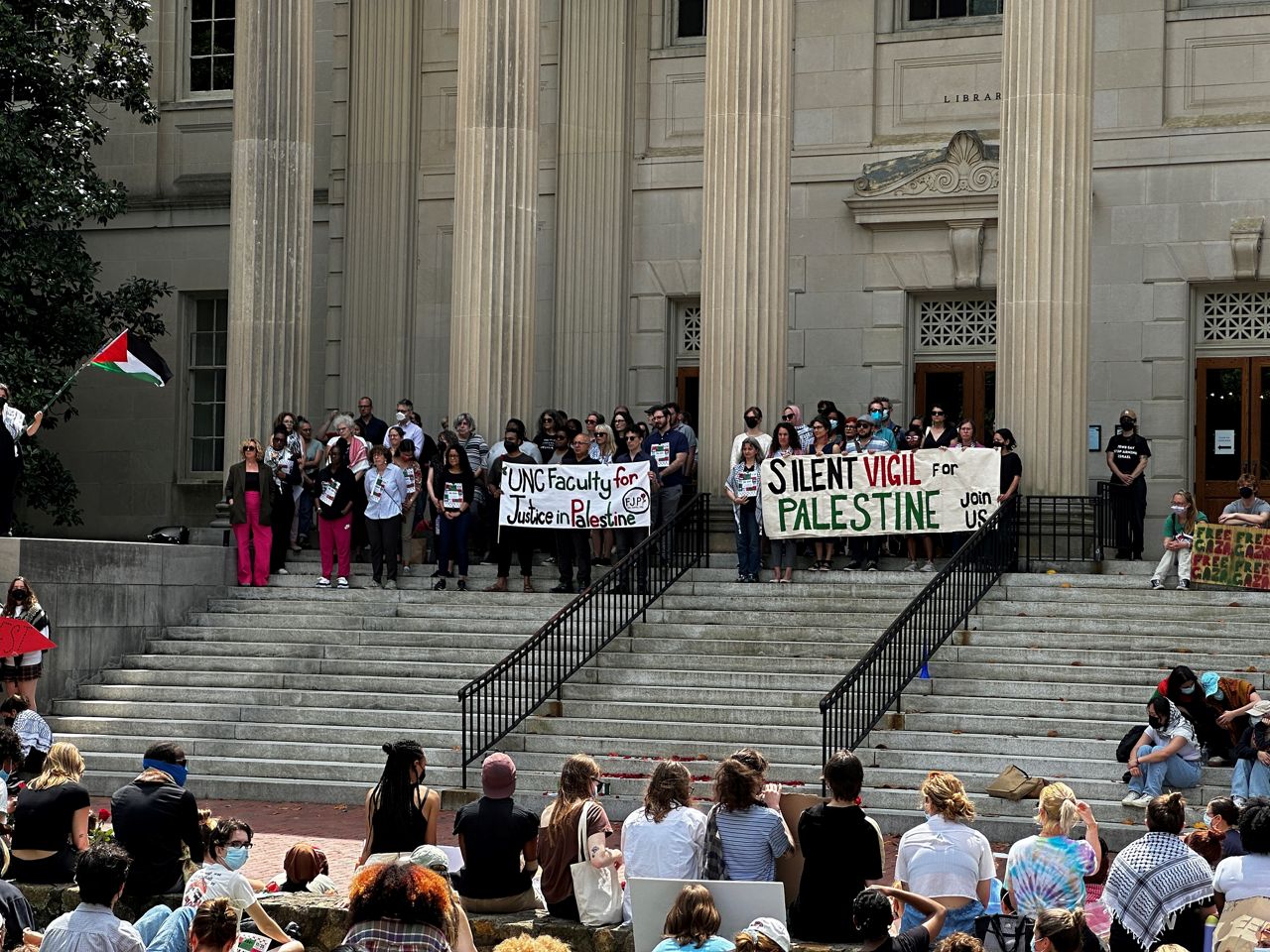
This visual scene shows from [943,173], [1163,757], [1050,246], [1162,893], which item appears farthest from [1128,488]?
[1162,893]

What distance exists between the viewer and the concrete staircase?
1753 centimetres

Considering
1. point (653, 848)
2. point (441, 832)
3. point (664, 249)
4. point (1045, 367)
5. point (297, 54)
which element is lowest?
point (441, 832)

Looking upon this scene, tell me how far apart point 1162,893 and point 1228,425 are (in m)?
16.9

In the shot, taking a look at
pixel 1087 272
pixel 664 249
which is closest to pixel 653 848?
pixel 1087 272

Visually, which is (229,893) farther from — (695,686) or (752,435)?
(752,435)

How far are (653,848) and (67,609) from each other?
39.6 feet

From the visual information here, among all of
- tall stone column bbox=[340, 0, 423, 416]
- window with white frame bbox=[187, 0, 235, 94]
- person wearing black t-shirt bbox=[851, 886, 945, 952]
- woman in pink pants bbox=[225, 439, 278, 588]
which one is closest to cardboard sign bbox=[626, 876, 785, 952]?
person wearing black t-shirt bbox=[851, 886, 945, 952]

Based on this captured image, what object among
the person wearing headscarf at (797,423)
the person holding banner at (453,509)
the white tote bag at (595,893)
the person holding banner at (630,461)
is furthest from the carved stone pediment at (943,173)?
the white tote bag at (595,893)

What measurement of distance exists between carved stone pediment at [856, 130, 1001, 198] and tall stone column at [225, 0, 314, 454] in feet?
25.3

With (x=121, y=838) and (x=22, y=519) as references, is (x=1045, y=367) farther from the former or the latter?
(x=22, y=519)

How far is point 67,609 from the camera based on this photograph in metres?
21.0

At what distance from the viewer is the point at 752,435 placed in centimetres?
2247

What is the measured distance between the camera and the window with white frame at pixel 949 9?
27.3 meters

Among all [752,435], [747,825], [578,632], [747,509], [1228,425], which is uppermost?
[1228,425]
